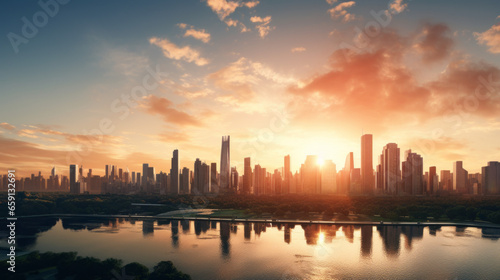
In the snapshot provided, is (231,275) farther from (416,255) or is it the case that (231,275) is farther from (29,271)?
(416,255)

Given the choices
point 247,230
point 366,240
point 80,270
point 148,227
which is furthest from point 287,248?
point 148,227

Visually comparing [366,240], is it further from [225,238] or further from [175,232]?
[175,232]

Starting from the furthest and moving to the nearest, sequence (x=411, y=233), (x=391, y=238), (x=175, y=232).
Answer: (x=175, y=232)
(x=411, y=233)
(x=391, y=238)

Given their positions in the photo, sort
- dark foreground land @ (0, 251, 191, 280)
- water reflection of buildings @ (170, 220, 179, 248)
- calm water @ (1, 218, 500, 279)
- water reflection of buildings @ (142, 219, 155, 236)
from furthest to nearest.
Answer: water reflection of buildings @ (142, 219, 155, 236) < water reflection of buildings @ (170, 220, 179, 248) < calm water @ (1, 218, 500, 279) < dark foreground land @ (0, 251, 191, 280)

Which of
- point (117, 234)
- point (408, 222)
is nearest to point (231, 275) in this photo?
point (117, 234)

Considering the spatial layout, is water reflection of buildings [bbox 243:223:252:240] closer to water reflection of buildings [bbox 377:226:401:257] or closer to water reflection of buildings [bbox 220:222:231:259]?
water reflection of buildings [bbox 220:222:231:259]

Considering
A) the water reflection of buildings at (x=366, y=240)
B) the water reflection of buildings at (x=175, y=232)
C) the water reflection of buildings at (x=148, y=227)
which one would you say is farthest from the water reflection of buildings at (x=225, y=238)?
the water reflection of buildings at (x=366, y=240)

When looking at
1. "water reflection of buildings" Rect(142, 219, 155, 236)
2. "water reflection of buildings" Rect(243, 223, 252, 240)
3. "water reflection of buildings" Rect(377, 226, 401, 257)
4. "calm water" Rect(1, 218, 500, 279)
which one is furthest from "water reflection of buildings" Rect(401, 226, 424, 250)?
"water reflection of buildings" Rect(142, 219, 155, 236)

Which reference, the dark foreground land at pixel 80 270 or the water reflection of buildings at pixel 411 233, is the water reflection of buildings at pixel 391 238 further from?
the dark foreground land at pixel 80 270

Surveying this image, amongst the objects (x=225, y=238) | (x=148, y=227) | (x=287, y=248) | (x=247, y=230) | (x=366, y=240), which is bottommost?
(x=148, y=227)
